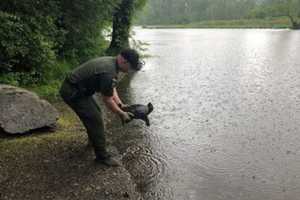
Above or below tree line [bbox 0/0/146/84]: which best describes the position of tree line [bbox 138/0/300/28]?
above

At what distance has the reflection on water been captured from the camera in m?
5.93

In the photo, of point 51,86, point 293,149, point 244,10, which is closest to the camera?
point 293,149

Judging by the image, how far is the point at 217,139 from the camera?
817cm

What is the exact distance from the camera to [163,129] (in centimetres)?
877

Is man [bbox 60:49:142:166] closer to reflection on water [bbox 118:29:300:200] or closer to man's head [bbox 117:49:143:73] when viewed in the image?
man's head [bbox 117:49:143:73]

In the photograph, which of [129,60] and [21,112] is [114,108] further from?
[21,112]

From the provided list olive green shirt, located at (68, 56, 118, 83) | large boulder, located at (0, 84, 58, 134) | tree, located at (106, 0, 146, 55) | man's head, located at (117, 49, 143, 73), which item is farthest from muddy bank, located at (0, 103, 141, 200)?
tree, located at (106, 0, 146, 55)

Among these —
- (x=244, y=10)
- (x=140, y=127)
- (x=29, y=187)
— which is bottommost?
(x=29, y=187)

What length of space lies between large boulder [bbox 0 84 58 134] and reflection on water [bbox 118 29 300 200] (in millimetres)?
1687

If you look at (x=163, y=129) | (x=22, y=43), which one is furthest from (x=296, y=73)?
(x=22, y=43)

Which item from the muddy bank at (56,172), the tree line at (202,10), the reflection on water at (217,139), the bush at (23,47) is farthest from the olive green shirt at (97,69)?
the tree line at (202,10)

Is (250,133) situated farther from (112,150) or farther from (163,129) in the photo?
(112,150)

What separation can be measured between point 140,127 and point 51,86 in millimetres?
3620

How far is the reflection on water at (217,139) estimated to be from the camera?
593 centimetres
